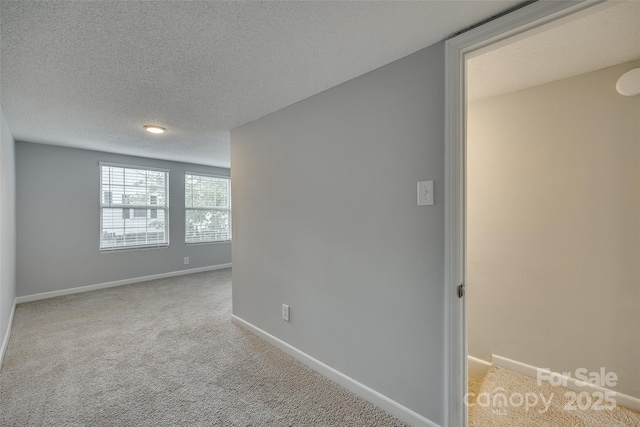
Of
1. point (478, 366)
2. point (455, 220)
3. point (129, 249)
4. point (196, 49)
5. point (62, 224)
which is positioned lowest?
point (478, 366)

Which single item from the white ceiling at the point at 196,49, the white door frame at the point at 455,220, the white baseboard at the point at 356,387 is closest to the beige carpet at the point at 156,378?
the white baseboard at the point at 356,387

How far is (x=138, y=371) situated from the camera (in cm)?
207

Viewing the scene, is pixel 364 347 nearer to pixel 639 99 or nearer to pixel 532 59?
pixel 532 59

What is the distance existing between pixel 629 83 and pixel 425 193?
4.91ft

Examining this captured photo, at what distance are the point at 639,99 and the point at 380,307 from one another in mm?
2021

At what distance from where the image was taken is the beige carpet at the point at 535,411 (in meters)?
1.59

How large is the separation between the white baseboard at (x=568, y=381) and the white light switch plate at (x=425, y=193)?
5.29ft

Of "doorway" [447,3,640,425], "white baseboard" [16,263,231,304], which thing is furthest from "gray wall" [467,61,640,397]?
"white baseboard" [16,263,231,304]

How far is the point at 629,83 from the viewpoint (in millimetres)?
1665

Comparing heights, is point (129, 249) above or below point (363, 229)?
below

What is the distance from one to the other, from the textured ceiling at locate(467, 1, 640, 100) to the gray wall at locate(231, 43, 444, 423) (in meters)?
0.54

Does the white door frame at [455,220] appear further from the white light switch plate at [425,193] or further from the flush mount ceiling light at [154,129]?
the flush mount ceiling light at [154,129]

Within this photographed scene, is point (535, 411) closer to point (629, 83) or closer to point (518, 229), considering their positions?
point (518, 229)

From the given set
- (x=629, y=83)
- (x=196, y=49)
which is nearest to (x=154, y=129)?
(x=196, y=49)
